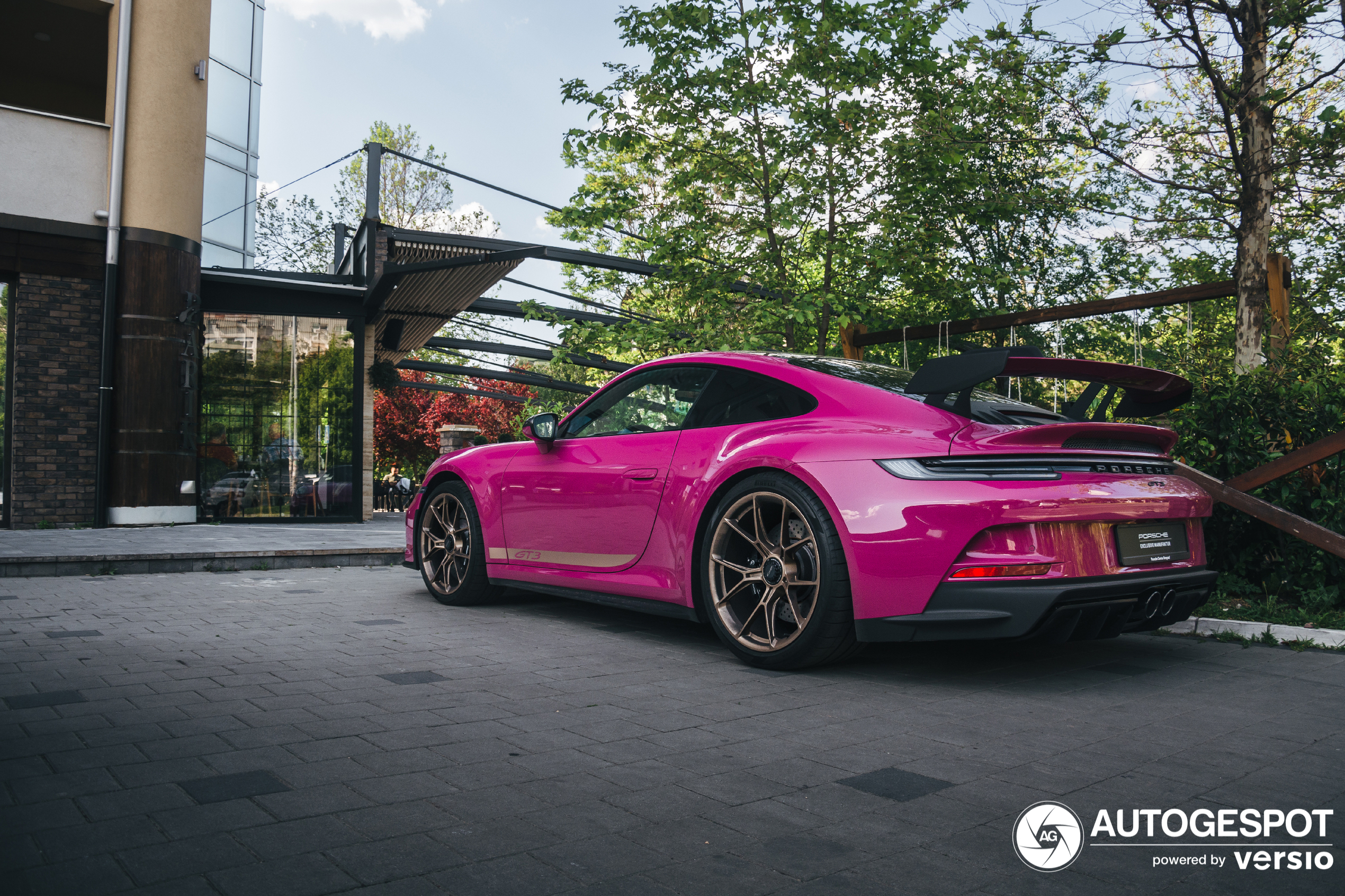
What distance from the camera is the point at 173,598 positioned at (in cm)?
635

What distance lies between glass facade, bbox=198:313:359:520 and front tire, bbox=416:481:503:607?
9.26 metres

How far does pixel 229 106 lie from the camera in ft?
66.7

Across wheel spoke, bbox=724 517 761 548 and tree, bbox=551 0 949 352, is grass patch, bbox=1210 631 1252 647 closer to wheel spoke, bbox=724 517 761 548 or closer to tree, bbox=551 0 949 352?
wheel spoke, bbox=724 517 761 548

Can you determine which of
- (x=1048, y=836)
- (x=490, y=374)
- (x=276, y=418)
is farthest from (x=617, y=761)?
(x=490, y=374)

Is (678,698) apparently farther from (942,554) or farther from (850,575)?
(942,554)

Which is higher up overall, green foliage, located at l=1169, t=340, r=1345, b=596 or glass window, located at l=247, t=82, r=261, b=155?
glass window, located at l=247, t=82, r=261, b=155

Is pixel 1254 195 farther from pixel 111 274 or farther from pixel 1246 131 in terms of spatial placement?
pixel 111 274

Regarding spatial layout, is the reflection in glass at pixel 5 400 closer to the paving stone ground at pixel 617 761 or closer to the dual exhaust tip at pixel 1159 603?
the paving stone ground at pixel 617 761

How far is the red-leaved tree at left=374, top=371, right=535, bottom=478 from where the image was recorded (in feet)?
116

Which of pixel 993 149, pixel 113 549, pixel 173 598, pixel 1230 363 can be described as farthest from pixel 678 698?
pixel 993 149

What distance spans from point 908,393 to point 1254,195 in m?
4.54

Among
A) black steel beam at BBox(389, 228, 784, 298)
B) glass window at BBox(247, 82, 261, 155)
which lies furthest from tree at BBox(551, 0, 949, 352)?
glass window at BBox(247, 82, 261, 155)

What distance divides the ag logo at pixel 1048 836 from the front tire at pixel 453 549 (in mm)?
4029

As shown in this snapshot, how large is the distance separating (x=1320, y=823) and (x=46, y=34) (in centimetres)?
1671
